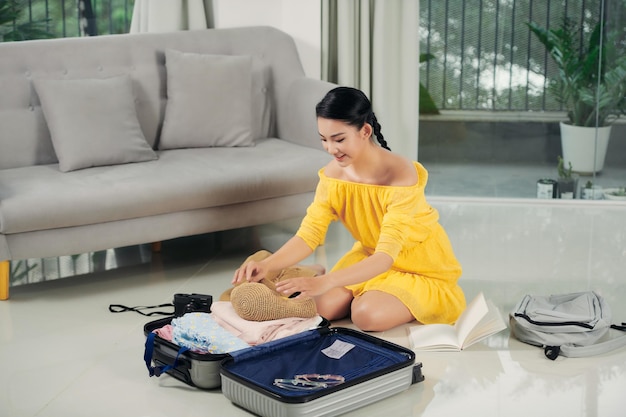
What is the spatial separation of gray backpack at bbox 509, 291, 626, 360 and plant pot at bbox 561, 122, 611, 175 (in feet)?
5.69

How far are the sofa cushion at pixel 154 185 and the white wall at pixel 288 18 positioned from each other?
2.62 ft

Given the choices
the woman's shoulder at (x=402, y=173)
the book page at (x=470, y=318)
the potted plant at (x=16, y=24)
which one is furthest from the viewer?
the potted plant at (x=16, y=24)

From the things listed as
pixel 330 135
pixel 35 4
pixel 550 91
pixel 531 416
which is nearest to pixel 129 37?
pixel 35 4

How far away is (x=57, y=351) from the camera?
9.51 feet

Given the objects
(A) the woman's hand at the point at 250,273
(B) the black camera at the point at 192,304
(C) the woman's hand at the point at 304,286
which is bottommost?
(B) the black camera at the point at 192,304

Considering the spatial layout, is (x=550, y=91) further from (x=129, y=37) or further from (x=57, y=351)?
(x=57, y=351)

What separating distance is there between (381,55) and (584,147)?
1115 mm

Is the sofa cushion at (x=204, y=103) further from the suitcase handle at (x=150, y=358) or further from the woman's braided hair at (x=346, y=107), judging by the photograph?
the suitcase handle at (x=150, y=358)

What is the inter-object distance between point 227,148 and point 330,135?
1.27 metres

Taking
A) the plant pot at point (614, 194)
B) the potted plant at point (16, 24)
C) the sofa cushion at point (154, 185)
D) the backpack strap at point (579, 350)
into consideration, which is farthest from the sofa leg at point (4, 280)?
the plant pot at point (614, 194)

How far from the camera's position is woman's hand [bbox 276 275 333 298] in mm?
2576

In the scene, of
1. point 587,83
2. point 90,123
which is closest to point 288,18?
point 90,123

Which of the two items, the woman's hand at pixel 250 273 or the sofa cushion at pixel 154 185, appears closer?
the woman's hand at pixel 250 273

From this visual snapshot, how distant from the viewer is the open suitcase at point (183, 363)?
8.36 feet
